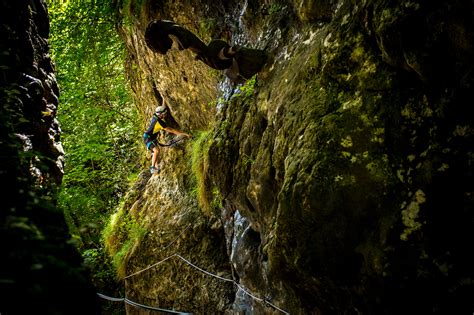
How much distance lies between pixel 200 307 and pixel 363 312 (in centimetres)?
477

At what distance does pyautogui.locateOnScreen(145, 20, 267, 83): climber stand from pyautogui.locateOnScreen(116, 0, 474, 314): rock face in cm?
22

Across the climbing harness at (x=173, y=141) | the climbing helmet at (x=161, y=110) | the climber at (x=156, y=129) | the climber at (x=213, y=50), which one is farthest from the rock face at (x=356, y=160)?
the climbing harness at (x=173, y=141)

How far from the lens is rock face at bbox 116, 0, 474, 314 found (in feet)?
9.84

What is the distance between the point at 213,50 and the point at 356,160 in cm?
322

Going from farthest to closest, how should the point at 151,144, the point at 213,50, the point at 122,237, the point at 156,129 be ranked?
1. the point at 122,237
2. the point at 151,144
3. the point at 156,129
4. the point at 213,50

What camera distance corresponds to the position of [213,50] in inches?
229

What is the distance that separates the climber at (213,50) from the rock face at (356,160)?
215mm

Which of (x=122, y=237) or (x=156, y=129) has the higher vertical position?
(x=156, y=129)

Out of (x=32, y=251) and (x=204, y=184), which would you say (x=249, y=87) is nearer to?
(x=204, y=184)

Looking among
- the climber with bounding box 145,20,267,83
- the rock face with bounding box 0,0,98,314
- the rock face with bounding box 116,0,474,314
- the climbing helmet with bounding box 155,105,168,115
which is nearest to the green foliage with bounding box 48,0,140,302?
the climbing helmet with bounding box 155,105,168,115

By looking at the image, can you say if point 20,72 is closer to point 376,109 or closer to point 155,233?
point 376,109

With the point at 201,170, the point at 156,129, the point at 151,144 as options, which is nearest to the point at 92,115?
the point at 151,144

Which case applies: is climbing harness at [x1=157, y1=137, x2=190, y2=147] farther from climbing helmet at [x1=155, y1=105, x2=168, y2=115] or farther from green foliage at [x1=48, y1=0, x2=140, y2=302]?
green foliage at [x1=48, y1=0, x2=140, y2=302]

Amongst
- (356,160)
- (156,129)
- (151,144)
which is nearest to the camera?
(356,160)
